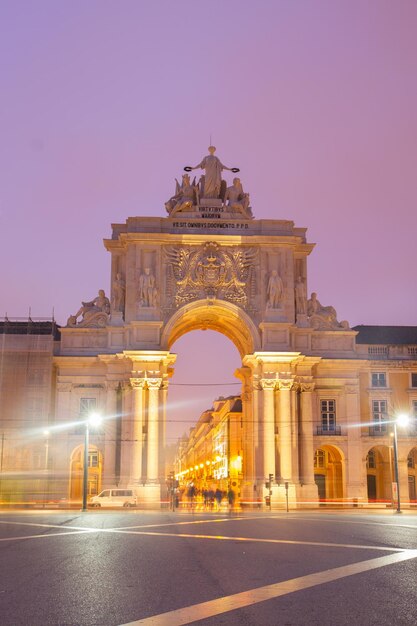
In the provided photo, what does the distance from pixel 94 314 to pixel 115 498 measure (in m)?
15.3

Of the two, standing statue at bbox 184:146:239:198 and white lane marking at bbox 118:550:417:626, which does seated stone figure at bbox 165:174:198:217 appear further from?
white lane marking at bbox 118:550:417:626

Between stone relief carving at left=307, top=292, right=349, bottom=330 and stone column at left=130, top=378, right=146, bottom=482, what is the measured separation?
1474 cm

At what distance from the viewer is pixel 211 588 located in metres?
11.8

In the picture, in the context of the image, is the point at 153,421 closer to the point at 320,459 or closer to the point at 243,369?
the point at 243,369

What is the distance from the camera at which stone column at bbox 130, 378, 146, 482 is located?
56037 mm

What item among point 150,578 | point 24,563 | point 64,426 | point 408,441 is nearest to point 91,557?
point 24,563

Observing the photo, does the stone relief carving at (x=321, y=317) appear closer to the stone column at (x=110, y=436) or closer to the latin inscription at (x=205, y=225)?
the latin inscription at (x=205, y=225)

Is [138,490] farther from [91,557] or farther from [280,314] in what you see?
[91,557]

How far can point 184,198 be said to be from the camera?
203 feet

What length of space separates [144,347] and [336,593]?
4672 centimetres

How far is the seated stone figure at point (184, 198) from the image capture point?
6119 cm

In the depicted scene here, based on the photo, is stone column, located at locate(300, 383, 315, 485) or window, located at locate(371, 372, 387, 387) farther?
window, located at locate(371, 372, 387, 387)

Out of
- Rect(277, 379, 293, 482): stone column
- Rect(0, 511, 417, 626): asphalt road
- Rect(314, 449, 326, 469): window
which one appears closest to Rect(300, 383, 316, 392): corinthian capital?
Rect(277, 379, 293, 482): stone column

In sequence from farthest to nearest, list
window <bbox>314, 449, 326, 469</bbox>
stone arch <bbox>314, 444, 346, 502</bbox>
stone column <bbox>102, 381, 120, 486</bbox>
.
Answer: window <bbox>314, 449, 326, 469</bbox>, stone arch <bbox>314, 444, 346, 502</bbox>, stone column <bbox>102, 381, 120, 486</bbox>
